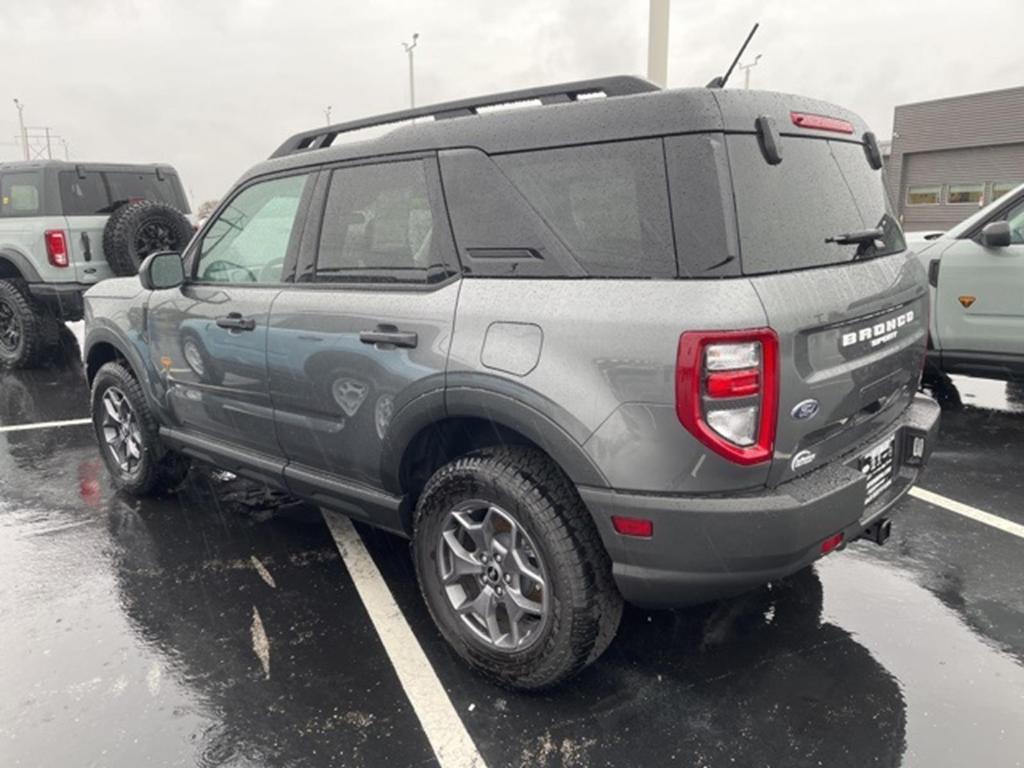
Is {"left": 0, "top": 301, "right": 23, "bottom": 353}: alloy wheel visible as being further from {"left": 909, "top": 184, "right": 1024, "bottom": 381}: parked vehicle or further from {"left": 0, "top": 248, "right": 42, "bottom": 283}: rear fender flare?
{"left": 909, "top": 184, "right": 1024, "bottom": 381}: parked vehicle

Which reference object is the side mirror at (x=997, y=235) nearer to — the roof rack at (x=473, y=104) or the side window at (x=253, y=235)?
the roof rack at (x=473, y=104)

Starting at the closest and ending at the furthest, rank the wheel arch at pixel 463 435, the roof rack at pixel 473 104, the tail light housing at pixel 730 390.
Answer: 1. the tail light housing at pixel 730 390
2. the wheel arch at pixel 463 435
3. the roof rack at pixel 473 104

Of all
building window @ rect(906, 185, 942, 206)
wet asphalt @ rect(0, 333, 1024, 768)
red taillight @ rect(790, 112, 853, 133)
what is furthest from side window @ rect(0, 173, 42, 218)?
building window @ rect(906, 185, 942, 206)

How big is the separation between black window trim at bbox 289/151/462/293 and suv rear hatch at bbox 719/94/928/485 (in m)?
0.99

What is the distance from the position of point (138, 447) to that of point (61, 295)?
459 centimetres

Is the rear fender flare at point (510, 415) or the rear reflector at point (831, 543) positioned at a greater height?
the rear fender flare at point (510, 415)

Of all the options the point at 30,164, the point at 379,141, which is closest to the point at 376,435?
the point at 379,141

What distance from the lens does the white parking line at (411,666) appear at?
2.34m

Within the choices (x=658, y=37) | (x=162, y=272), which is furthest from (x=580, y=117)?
(x=658, y=37)

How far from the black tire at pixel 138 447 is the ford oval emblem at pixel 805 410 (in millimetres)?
3441

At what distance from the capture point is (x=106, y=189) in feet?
27.9

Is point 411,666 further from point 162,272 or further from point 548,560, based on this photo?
point 162,272

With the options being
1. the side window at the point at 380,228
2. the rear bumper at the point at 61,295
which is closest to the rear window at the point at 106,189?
the rear bumper at the point at 61,295

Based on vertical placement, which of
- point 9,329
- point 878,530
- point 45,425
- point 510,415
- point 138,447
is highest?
point 510,415
